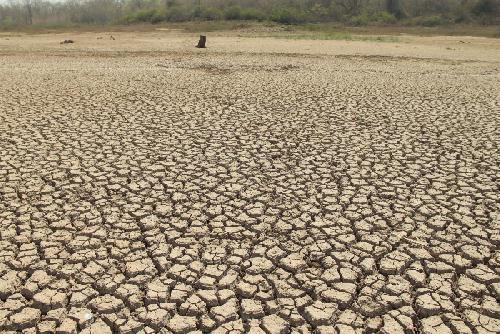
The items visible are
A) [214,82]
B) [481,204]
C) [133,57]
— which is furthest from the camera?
[133,57]

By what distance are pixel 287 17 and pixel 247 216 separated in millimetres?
39220

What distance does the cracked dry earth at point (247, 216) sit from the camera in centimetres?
269

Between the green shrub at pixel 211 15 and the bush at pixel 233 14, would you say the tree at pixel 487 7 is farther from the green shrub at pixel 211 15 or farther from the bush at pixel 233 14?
the green shrub at pixel 211 15

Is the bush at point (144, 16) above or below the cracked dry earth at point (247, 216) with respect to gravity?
above

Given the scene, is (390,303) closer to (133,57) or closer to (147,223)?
(147,223)

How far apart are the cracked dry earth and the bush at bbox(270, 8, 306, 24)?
3355 cm

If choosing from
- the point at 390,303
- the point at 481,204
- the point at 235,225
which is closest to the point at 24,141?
the point at 235,225

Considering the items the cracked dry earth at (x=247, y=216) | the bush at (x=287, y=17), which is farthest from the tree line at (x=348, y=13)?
the cracked dry earth at (x=247, y=216)

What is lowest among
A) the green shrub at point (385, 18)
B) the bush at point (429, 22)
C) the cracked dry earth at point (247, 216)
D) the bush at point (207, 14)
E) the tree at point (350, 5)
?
the cracked dry earth at point (247, 216)

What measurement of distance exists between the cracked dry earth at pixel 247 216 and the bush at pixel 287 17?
33.6m

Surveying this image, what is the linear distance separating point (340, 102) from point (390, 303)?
6173 mm

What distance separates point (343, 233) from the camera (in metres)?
3.57

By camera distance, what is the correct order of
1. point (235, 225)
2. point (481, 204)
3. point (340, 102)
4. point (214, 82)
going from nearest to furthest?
point (235, 225)
point (481, 204)
point (340, 102)
point (214, 82)

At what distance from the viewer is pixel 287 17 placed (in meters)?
40.1
